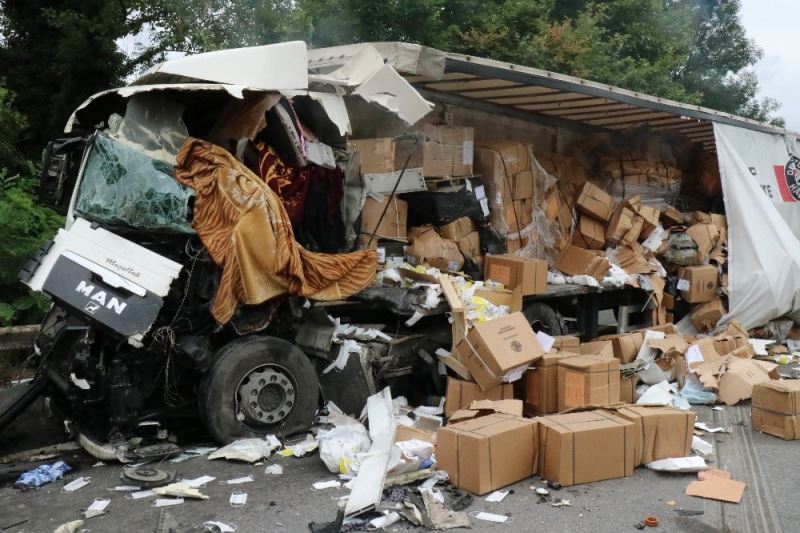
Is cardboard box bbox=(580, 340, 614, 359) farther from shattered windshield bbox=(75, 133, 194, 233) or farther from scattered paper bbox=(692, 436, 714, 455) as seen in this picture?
shattered windshield bbox=(75, 133, 194, 233)

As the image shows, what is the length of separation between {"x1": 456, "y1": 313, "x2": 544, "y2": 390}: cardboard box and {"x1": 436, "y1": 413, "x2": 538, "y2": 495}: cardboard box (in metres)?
0.91

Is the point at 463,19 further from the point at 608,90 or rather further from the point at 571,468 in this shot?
the point at 571,468

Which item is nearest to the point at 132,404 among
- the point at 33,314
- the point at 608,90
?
the point at 33,314

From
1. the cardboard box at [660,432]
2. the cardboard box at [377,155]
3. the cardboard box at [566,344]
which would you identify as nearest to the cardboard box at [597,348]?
the cardboard box at [566,344]

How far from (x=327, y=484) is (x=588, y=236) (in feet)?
20.1

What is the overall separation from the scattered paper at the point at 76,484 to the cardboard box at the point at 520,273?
14.2ft

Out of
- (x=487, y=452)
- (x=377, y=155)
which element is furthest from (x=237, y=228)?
(x=377, y=155)

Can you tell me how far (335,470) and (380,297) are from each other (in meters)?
1.85

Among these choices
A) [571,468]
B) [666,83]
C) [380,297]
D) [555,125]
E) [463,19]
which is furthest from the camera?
[666,83]

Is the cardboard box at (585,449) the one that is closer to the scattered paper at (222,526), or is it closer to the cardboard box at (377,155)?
the scattered paper at (222,526)

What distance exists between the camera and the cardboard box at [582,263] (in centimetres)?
854

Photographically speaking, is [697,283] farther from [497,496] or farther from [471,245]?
[497,496]

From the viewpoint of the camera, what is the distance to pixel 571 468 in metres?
4.52

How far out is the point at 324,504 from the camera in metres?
4.21
